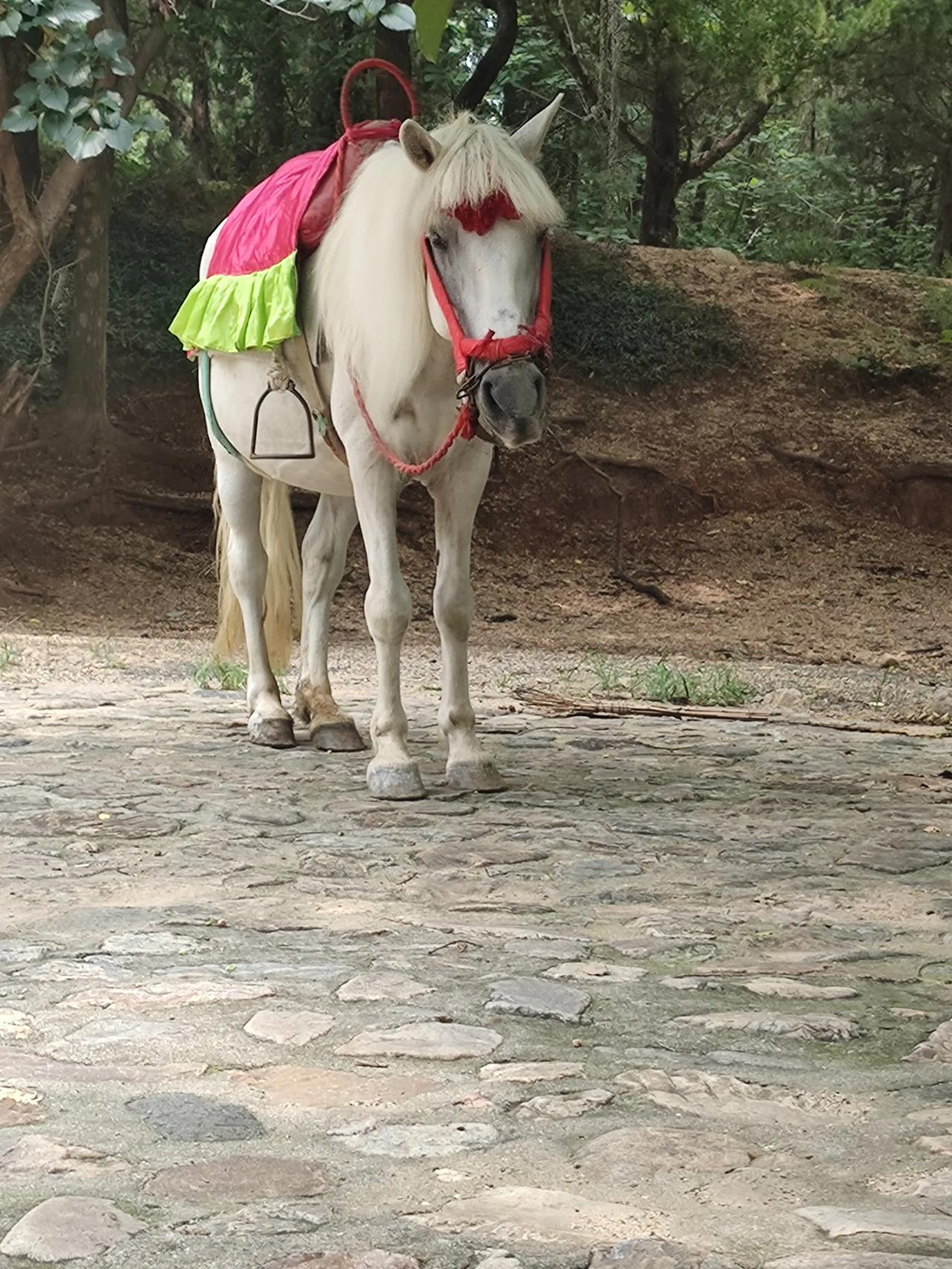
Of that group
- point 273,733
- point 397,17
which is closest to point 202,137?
point 273,733

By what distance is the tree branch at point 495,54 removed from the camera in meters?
14.2

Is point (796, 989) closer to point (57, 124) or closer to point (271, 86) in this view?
point (57, 124)

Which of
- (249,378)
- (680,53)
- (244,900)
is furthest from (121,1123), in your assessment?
(680,53)

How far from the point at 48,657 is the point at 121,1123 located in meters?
6.57

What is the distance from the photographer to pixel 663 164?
17.9m

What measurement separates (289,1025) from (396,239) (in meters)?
2.78

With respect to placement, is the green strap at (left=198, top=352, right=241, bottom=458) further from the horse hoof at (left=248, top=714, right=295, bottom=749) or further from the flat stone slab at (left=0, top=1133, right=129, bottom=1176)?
the flat stone slab at (left=0, top=1133, right=129, bottom=1176)

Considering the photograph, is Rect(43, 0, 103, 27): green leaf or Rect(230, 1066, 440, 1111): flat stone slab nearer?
Rect(230, 1066, 440, 1111): flat stone slab

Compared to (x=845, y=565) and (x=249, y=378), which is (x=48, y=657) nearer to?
(x=249, y=378)

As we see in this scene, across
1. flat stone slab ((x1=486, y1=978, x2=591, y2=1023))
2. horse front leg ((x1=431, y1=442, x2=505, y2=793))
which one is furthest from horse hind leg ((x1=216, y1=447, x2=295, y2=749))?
flat stone slab ((x1=486, y1=978, x2=591, y2=1023))

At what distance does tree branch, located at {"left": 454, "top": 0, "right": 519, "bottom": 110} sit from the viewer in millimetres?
14250

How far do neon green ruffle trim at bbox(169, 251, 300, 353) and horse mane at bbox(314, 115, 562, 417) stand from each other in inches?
4.4

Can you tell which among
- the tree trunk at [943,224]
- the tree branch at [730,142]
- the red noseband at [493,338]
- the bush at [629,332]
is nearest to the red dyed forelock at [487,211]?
the red noseband at [493,338]

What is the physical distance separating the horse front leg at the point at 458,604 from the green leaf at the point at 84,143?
2.01 meters
